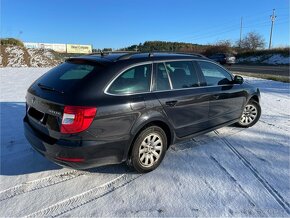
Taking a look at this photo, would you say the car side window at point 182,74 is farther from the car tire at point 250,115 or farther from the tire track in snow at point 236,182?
the car tire at point 250,115

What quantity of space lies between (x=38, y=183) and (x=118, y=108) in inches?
55.1

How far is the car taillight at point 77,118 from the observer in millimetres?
2889

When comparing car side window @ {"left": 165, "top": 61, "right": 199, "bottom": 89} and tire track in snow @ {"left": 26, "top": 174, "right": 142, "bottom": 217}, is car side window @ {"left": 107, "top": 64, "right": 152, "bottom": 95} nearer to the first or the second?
car side window @ {"left": 165, "top": 61, "right": 199, "bottom": 89}

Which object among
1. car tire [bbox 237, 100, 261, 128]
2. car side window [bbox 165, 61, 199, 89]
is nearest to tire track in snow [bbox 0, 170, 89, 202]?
car side window [bbox 165, 61, 199, 89]

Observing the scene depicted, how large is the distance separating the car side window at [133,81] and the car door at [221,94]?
1.25m


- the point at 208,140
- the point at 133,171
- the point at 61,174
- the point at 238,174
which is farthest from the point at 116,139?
the point at 208,140

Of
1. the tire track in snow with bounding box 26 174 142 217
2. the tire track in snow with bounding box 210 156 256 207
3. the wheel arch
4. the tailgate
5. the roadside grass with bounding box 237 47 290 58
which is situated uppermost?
the roadside grass with bounding box 237 47 290 58

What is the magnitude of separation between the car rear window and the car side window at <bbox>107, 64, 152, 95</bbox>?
296 millimetres

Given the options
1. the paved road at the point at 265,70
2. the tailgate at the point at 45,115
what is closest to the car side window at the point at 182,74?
the tailgate at the point at 45,115

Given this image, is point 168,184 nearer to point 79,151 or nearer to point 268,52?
point 79,151

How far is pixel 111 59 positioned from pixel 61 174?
1668 millimetres

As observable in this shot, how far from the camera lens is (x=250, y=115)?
5.55 meters

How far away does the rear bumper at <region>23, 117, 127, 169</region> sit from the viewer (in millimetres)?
2959

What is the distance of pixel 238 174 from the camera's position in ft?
11.7
